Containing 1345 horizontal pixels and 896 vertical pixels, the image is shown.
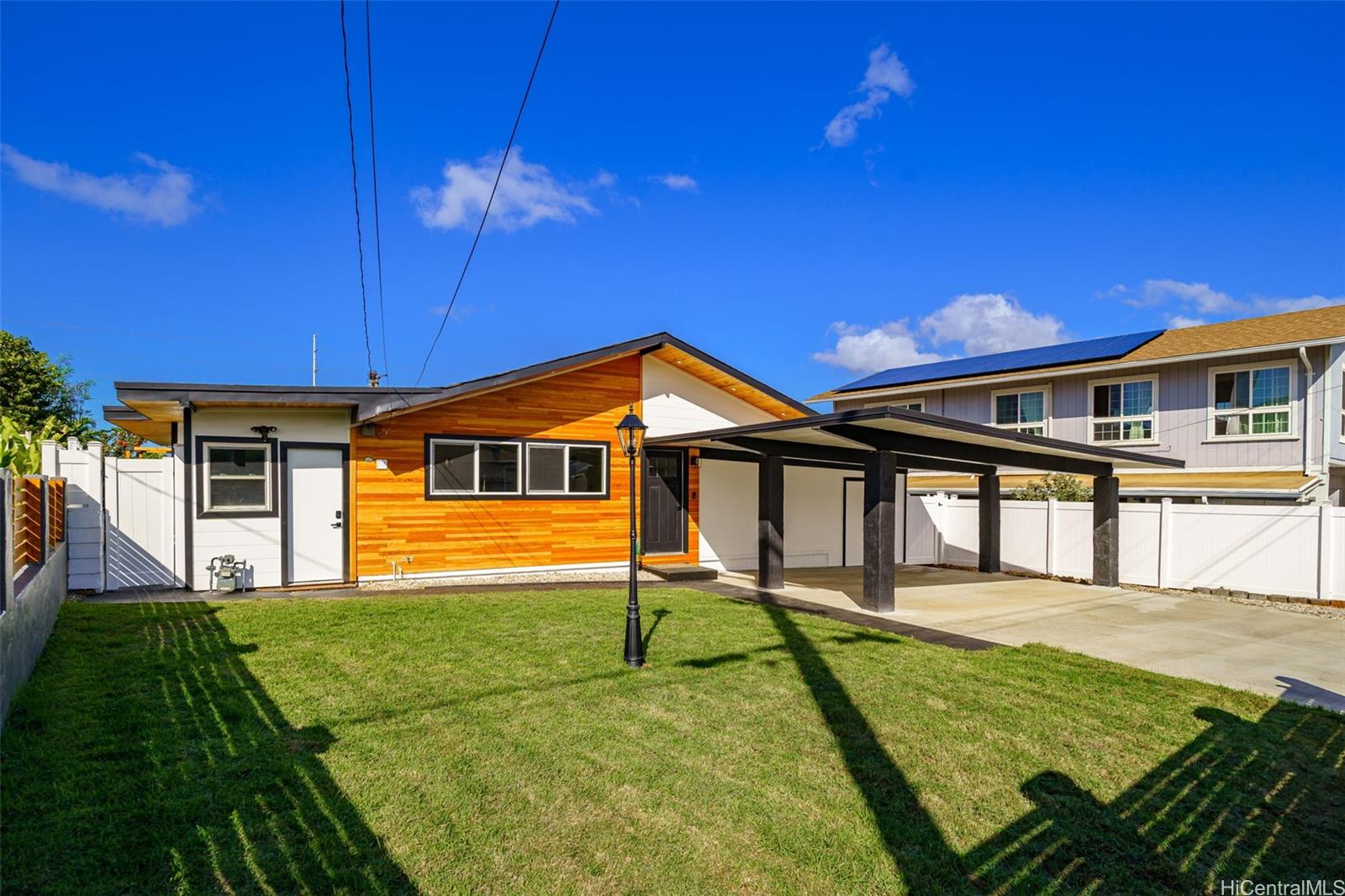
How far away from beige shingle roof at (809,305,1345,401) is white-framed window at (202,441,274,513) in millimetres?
17580

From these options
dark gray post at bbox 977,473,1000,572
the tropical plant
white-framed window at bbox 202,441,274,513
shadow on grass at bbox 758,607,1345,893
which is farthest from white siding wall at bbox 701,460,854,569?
the tropical plant

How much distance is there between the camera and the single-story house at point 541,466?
928 cm

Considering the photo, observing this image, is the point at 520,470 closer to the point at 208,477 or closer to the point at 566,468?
the point at 566,468

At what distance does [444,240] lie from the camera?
47.2ft

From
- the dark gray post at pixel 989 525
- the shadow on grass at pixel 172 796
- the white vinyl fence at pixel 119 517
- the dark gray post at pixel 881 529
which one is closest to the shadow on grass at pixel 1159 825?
the shadow on grass at pixel 172 796

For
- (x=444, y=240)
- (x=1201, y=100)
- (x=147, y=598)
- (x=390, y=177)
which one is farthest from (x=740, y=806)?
(x=1201, y=100)

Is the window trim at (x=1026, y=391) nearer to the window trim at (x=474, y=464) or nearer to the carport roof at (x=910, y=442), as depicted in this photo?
the carport roof at (x=910, y=442)

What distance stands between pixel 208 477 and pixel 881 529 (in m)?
9.18

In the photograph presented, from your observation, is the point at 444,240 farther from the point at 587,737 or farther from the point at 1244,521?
the point at 1244,521

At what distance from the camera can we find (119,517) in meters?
9.05

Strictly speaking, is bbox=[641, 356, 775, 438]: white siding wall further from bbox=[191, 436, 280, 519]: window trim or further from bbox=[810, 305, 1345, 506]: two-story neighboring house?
bbox=[810, 305, 1345, 506]: two-story neighboring house

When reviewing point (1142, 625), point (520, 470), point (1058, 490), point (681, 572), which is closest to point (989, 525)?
point (1058, 490)

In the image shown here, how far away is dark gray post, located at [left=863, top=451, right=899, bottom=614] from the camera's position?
8.82 metres

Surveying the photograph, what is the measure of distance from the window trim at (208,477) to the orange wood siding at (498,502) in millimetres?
1051
